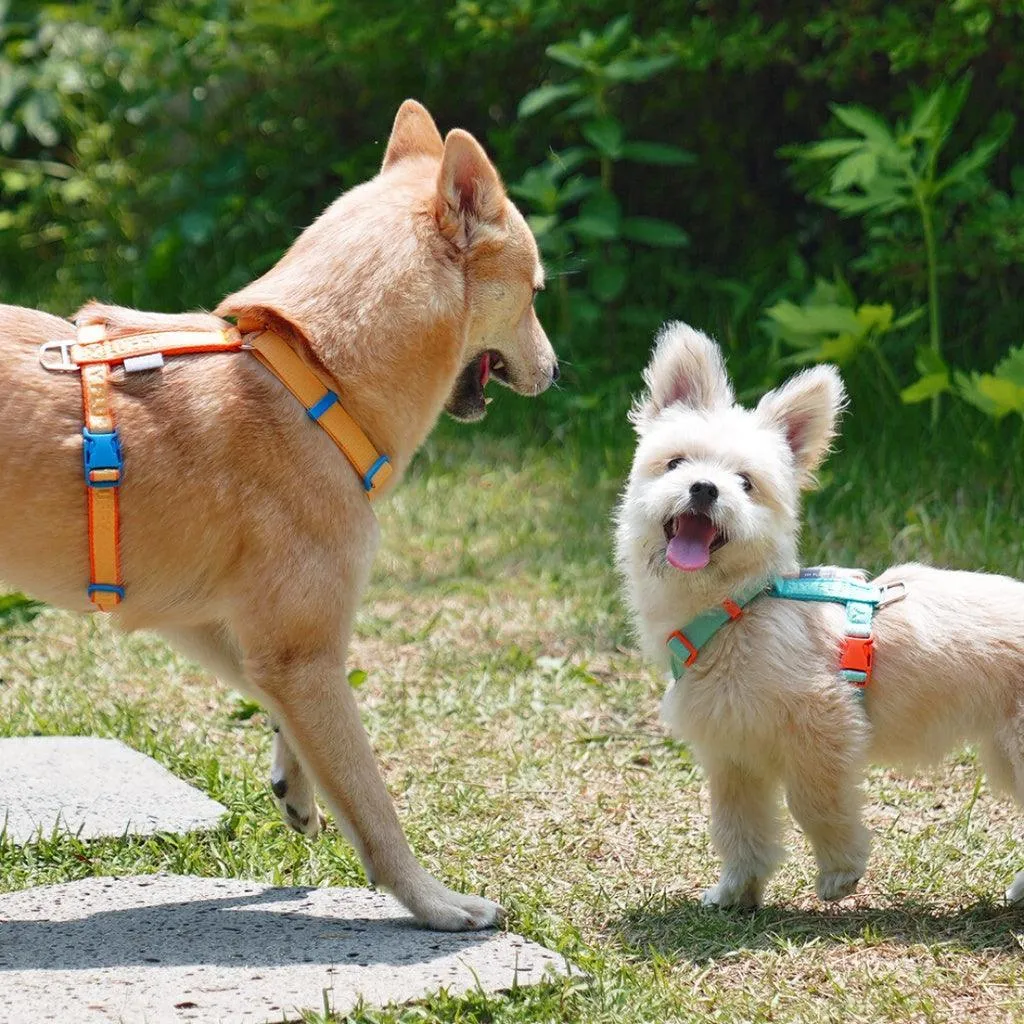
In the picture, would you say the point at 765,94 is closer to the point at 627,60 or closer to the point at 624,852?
the point at 627,60

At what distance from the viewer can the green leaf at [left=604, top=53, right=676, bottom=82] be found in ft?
22.4

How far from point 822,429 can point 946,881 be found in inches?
40.5

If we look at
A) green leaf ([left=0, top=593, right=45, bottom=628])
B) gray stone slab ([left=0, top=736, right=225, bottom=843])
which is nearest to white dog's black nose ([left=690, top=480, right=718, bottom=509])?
gray stone slab ([left=0, top=736, right=225, bottom=843])

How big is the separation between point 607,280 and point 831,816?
14.5 feet

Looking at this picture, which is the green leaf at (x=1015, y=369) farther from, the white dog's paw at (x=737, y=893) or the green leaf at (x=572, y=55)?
the white dog's paw at (x=737, y=893)

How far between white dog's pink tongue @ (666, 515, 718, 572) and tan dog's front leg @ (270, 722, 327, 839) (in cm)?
101

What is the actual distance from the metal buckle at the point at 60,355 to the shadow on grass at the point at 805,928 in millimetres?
1593

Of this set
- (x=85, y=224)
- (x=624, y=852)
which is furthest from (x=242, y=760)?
(x=85, y=224)

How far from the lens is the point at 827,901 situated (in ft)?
11.0

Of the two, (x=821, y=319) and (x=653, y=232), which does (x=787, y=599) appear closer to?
(x=821, y=319)

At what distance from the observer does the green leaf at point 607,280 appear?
7.22 m

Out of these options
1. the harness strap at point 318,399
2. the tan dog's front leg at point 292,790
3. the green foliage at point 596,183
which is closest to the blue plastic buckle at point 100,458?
the harness strap at point 318,399

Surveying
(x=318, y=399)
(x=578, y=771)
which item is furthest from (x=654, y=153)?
(x=318, y=399)

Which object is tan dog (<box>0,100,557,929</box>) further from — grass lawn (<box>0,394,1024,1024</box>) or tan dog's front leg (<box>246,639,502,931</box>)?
grass lawn (<box>0,394,1024,1024</box>)
